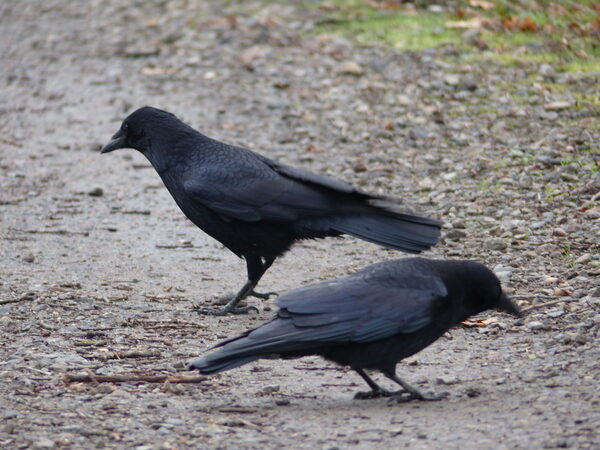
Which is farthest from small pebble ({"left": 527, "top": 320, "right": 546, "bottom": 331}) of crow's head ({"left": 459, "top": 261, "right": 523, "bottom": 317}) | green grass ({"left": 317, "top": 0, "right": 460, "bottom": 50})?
green grass ({"left": 317, "top": 0, "right": 460, "bottom": 50})

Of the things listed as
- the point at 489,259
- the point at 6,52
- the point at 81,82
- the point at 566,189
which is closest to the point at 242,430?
the point at 489,259

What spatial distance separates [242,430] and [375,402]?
781 millimetres

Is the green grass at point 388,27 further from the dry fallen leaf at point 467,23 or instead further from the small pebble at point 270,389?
the small pebble at point 270,389

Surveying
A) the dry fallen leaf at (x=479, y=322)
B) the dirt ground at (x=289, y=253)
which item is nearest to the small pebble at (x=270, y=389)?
the dirt ground at (x=289, y=253)

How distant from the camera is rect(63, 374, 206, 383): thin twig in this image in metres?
4.88

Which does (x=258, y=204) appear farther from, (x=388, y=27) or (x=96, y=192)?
(x=388, y=27)

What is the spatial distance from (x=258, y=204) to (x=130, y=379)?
171 centimetres

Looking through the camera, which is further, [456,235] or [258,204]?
[456,235]

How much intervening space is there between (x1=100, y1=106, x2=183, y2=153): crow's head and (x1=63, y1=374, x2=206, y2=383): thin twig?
2.29m

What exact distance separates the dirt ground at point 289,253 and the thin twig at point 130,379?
1.8 inches

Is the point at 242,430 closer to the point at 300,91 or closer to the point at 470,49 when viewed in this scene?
the point at 300,91

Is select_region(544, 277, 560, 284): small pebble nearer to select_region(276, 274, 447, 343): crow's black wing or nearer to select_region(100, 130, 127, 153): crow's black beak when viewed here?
select_region(276, 274, 447, 343): crow's black wing

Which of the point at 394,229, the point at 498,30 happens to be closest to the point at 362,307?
the point at 394,229

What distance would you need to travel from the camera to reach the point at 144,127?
6891 mm
